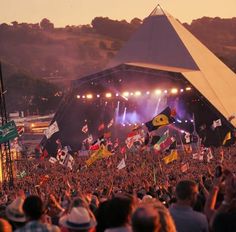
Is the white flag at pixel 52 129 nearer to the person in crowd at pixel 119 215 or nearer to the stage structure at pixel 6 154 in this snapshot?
the stage structure at pixel 6 154

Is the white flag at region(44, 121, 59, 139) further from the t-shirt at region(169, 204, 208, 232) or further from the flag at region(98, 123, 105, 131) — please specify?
the t-shirt at region(169, 204, 208, 232)

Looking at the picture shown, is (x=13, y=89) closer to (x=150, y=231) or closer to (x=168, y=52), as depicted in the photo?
(x=168, y=52)

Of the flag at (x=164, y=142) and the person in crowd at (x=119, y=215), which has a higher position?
the person in crowd at (x=119, y=215)

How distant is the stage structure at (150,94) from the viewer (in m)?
36.3

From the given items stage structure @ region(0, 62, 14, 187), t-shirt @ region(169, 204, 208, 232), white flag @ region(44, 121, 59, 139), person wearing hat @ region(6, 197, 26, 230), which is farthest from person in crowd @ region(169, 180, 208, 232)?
white flag @ region(44, 121, 59, 139)

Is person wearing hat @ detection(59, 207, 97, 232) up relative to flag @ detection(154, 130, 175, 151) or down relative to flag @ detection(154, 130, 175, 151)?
up

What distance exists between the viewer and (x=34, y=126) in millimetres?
58188

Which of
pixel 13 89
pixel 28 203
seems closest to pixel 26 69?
pixel 13 89

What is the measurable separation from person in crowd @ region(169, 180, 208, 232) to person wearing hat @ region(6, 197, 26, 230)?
1.34 m

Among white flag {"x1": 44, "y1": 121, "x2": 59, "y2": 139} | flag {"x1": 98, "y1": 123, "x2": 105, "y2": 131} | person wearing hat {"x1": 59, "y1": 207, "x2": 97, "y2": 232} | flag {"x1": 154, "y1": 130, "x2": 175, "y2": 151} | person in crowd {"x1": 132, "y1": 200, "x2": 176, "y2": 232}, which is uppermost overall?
person in crowd {"x1": 132, "y1": 200, "x2": 176, "y2": 232}

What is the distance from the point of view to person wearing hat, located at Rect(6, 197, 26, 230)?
18.5 ft

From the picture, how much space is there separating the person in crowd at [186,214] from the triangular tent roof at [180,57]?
100.0 feet

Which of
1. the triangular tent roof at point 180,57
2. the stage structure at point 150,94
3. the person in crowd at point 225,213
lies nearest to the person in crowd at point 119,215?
the person in crowd at point 225,213

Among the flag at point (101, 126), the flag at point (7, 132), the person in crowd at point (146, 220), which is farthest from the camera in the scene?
the flag at point (101, 126)
